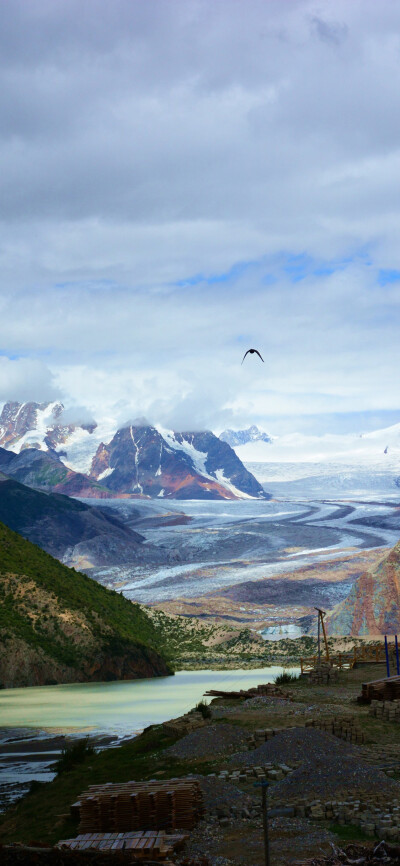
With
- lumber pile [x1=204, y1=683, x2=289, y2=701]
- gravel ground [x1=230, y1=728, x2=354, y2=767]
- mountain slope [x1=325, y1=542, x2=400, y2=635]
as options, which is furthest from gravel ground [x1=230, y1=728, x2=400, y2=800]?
mountain slope [x1=325, y1=542, x2=400, y2=635]

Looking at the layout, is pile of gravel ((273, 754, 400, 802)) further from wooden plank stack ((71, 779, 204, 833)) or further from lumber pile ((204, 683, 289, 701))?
lumber pile ((204, 683, 289, 701))

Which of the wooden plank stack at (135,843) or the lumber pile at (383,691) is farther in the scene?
the lumber pile at (383,691)

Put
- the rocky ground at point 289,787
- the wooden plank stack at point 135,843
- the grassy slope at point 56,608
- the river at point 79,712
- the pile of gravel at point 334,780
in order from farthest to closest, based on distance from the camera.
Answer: the grassy slope at point 56,608
the river at point 79,712
the pile of gravel at point 334,780
the rocky ground at point 289,787
the wooden plank stack at point 135,843

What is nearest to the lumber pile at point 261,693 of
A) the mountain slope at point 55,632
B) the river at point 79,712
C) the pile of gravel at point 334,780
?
the river at point 79,712

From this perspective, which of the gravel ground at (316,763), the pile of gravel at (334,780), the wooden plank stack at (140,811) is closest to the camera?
the wooden plank stack at (140,811)

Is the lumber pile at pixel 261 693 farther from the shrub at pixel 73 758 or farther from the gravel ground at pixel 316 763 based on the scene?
the gravel ground at pixel 316 763

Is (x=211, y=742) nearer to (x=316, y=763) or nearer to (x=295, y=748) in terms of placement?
(x=295, y=748)

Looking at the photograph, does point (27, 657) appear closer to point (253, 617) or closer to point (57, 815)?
point (57, 815)
